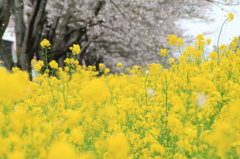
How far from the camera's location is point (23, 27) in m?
→ 9.52

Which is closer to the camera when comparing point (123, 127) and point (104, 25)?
point (123, 127)

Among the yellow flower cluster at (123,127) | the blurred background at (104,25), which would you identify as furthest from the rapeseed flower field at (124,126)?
the blurred background at (104,25)

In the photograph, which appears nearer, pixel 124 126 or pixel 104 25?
pixel 124 126

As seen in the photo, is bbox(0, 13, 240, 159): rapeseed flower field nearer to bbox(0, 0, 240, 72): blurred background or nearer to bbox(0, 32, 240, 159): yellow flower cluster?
bbox(0, 32, 240, 159): yellow flower cluster

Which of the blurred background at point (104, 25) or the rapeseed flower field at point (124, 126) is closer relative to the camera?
the rapeseed flower field at point (124, 126)

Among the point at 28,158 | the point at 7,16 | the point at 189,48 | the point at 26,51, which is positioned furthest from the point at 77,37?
the point at 28,158

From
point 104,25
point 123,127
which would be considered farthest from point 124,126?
point 104,25

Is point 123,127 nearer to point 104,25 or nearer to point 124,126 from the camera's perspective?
point 124,126

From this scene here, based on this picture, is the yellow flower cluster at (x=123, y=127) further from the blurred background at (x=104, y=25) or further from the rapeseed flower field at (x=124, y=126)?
the blurred background at (x=104, y=25)

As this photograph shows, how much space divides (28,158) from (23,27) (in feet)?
28.5

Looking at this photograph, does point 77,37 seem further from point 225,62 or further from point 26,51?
point 225,62

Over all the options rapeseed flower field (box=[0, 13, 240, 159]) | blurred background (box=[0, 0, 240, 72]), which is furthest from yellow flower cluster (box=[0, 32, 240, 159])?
blurred background (box=[0, 0, 240, 72])

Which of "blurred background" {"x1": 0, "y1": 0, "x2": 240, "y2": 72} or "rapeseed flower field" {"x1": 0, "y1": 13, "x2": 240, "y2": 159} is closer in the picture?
"rapeseed flower field" {"x1": 0, "y1": 13, "x2": 240, "y2": 159}

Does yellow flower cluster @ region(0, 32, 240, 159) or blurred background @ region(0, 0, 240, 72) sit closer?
yellow flower cluster @ region(0, 32, 240, 159)
